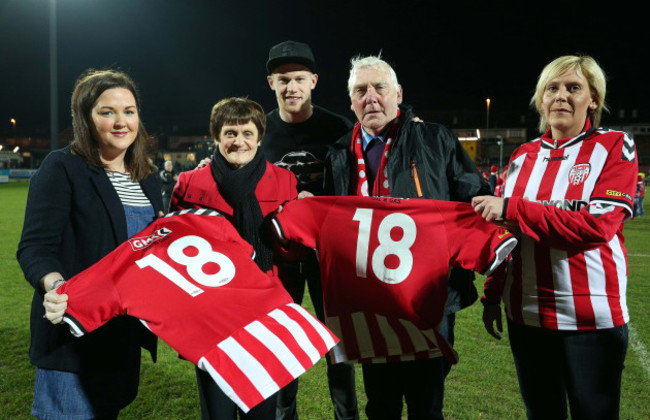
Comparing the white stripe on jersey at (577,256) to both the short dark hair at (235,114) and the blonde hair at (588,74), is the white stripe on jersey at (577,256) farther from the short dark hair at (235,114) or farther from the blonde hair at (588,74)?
the short dark hair at (235,114)

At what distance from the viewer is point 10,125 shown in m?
75.4

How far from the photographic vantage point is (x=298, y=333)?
184cm

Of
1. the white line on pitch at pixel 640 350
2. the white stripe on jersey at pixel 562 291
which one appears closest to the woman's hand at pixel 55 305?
the white stripe on jersey at pixel 562 291

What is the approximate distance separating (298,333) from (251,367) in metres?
0.23

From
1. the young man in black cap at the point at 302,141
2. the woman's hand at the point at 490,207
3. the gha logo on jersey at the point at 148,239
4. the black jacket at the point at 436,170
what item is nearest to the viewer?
the gha logo on jersey at the point at 148,239

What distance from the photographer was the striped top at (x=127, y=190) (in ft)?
6.75

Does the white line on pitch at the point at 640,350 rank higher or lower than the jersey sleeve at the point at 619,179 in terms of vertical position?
lower

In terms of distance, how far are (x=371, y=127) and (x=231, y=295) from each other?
3.93ft

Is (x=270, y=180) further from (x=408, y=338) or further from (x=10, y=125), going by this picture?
(x=10, y=125)

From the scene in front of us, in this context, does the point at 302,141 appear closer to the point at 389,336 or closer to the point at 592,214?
the point at 389,336

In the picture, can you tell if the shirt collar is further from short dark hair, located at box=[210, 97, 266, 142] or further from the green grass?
the green grass

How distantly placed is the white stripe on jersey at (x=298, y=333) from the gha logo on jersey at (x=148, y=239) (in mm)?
612

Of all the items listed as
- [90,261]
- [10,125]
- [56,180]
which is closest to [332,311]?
[90,261]

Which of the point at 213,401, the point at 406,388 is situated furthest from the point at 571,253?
the point at 213,401
